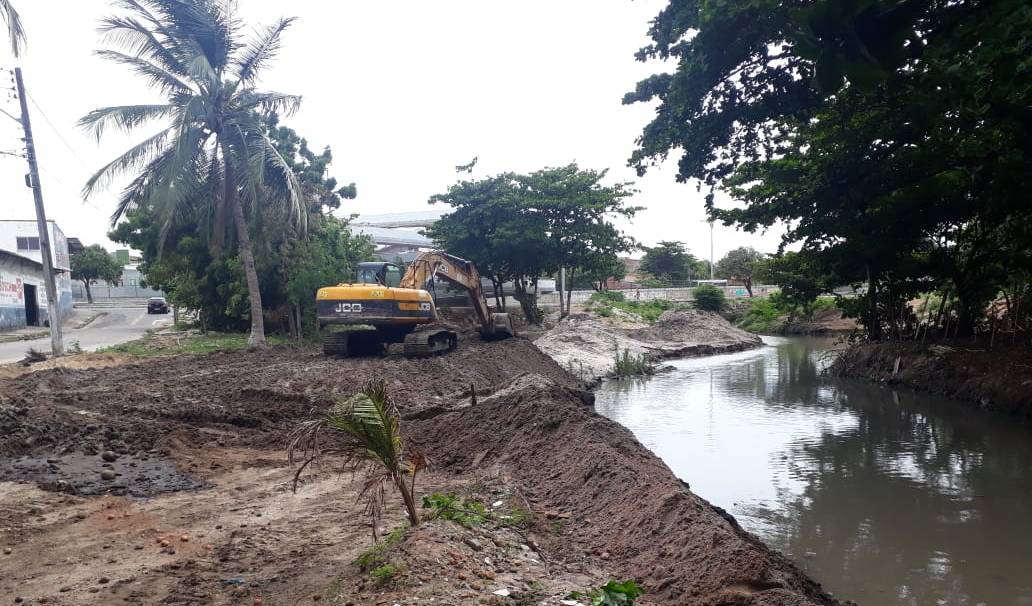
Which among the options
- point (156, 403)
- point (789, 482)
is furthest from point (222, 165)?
point (789, 482)

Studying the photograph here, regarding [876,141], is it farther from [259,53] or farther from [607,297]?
A: [607,297]

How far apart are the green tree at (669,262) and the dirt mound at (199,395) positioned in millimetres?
46609

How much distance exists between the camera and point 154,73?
20.2m

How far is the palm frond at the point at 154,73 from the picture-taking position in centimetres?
1967

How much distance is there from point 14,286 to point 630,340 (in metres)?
27.3

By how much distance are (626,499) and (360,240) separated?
2473 centimetres

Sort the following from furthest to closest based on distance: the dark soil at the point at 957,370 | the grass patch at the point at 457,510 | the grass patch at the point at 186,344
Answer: the grass patch at the point at 186,344
the dark soil at the point at 957,370
the grass patch at the point at 457,510

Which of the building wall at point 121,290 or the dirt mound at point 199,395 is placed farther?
the building wall at point 121,290

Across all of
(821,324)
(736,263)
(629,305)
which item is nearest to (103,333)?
(629,305)

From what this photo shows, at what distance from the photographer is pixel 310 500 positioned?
7605 millimetres

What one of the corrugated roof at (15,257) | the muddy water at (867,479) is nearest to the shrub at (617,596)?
the muddy water at (867,479)

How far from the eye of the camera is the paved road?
25.7 metres

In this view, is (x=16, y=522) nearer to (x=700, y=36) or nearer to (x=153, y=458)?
(x=153, y=458)

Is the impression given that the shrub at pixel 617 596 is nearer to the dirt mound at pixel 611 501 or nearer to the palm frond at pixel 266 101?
the dirt mound at pixel 611 501
